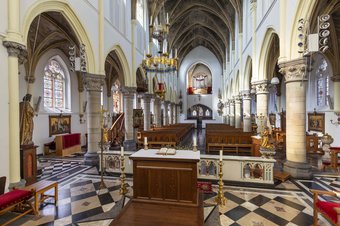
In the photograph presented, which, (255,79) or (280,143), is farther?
(280,143)

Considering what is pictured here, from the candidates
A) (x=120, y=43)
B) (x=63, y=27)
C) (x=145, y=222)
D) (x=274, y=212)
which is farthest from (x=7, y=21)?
(x=274, y=212)

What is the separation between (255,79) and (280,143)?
4.59 metres

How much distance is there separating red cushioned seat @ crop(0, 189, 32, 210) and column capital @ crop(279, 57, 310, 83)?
7999 mm

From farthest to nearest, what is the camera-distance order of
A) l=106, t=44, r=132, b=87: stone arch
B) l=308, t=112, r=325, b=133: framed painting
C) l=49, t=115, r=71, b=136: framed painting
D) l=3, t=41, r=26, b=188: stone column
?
l=308, t=112, r=325, b=133: framed painting → l=49, t=115, r=71, b=136: framed painting → l=106, t=44, r=132, b=87: stone arch → l=3, t=41, r=26, b=188: stone column

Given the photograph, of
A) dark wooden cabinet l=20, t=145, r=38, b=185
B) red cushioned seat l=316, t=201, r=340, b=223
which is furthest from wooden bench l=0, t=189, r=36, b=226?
red cushioned seat l=316, t=201, r=340, b=223

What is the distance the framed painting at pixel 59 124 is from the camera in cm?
1206

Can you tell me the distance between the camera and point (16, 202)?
3760 mm

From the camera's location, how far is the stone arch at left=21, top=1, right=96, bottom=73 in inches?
200

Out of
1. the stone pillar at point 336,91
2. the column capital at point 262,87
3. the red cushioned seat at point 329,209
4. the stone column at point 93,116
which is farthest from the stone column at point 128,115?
the stone pillar at point 336,91

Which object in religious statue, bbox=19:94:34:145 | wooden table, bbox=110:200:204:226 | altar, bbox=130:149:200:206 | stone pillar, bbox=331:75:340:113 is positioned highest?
stone pillar, bbox=331:75:340:113

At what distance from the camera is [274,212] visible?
4.14 m

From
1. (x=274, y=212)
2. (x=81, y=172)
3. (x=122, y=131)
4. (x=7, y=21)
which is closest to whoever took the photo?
(x=274, y=212)

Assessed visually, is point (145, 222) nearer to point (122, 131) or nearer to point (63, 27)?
point (63, 27)

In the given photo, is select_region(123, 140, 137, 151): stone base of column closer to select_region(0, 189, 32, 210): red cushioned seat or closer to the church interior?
the church interior
